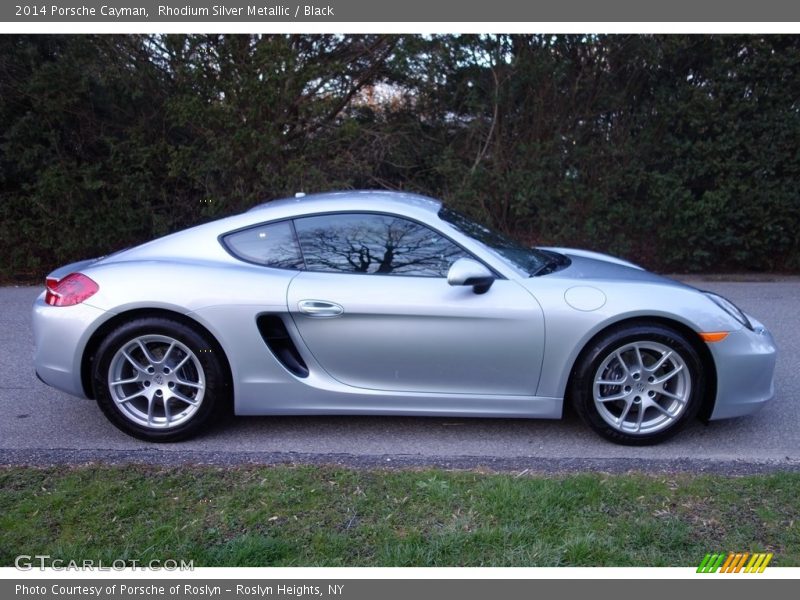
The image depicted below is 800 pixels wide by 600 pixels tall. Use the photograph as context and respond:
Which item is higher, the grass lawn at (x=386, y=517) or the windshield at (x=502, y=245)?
the windshield at (x=502, y=245)

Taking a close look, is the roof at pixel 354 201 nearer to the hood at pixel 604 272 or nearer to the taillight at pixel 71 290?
the hood at pixel 604 272

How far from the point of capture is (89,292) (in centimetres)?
413

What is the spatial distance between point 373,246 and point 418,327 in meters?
0.59

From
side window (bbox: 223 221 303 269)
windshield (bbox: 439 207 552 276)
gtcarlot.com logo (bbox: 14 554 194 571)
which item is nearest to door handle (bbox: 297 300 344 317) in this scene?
side window (bbox: 223 221 303 269)

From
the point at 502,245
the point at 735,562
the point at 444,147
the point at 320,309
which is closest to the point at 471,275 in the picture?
the point at 502,245

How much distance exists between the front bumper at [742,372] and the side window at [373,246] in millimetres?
1564

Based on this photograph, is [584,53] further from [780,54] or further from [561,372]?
[561,372]

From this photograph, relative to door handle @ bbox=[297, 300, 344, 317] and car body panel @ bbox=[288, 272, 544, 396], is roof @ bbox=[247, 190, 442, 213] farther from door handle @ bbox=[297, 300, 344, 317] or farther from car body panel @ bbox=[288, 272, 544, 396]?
door handle @ bbox=[297, 300, 344, 317]

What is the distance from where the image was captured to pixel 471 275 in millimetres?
3943

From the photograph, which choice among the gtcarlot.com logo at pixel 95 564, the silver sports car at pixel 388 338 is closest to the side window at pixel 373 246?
the silver sports car at pixel 388 338

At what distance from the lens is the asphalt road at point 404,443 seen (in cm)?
386

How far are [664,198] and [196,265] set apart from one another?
7.41 metres

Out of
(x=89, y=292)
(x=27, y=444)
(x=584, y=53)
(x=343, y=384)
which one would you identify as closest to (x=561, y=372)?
(x=343, y=384)

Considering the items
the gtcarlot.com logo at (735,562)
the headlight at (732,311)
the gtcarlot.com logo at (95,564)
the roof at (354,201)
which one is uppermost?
the roof at (354,201)
